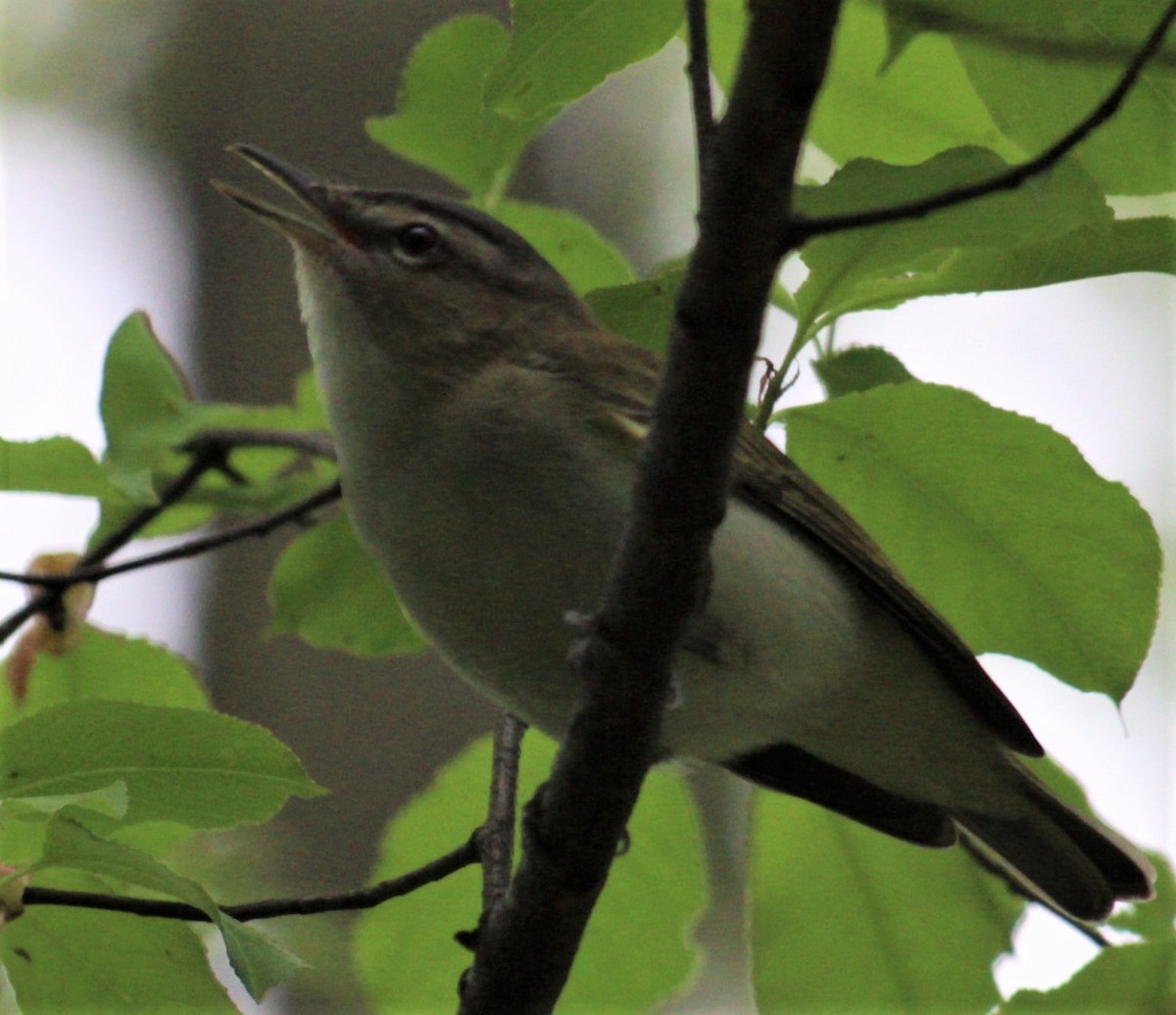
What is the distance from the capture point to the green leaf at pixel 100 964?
2117 millimetres

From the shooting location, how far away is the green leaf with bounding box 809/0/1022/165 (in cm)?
251

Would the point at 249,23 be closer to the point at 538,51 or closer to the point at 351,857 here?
the point at 351,857

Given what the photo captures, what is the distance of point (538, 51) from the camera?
1.97 metres

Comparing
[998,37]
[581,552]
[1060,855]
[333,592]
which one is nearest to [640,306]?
[581,552]

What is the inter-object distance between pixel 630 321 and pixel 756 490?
484mm

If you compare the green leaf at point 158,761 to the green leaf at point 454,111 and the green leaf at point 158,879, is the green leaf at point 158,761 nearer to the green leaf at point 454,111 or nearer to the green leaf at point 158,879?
the green leaf at point 158,879

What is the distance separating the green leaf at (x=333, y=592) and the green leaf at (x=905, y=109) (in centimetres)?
129

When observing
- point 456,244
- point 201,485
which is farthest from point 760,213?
point 201,485

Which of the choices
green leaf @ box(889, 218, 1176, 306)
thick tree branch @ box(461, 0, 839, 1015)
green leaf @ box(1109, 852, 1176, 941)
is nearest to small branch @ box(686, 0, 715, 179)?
thick tree branch @ box(461, 0, 839, 1015)

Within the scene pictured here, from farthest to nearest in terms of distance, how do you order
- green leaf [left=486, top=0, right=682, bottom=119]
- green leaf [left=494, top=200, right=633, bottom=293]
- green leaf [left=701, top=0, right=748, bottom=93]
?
green leaf [left=494, top=200, right=633, bottom=293] < green leaf [left=701, top=0, right=748, bottom=93] < green leaf [left=486, top=0, right=682, bottom=119]

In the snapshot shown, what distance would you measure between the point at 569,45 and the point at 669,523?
659mm

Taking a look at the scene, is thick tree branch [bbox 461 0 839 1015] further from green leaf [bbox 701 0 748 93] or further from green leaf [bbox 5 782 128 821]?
green leaf [bbox 701 0 748 93]

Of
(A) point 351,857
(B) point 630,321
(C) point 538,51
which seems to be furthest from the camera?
(A) point 351,857

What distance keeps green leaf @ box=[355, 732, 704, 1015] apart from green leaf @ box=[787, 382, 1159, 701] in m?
0.69
